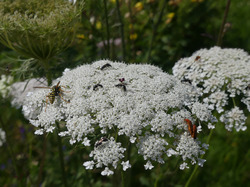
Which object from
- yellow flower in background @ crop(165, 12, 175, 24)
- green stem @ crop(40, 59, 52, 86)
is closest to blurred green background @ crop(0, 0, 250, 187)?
yellow flower in background @ crop(165, 12, 175, 24)

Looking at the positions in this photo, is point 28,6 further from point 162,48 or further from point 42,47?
point 162,48

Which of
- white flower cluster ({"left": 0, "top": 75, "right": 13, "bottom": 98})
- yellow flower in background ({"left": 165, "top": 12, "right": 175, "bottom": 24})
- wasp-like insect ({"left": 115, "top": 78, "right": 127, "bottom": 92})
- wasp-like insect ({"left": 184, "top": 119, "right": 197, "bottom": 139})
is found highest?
yellow flower in background ({"left": 165, "top": 12, "right": 175, "bottom": 24})

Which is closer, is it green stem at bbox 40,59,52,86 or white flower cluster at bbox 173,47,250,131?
white flower cluster at bbox 173,47,250,131

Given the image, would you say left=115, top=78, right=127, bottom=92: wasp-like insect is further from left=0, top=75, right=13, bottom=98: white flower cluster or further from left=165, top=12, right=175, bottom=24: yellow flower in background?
left=165, top=12, right=175, bottom=24: yellow flower in background

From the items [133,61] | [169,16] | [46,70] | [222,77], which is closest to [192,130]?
[222,77]

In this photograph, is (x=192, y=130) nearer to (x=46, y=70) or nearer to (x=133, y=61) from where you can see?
→ (x=46, y=70)
